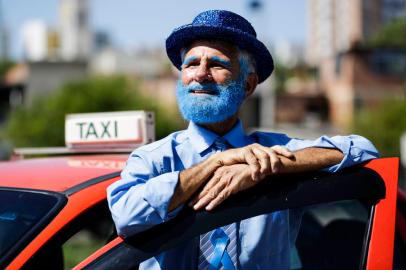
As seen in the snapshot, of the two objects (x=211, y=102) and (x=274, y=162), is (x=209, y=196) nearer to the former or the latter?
(x=274, y=162)


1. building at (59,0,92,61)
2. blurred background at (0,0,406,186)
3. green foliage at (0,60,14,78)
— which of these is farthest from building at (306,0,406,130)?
building at (59,0,92,61)

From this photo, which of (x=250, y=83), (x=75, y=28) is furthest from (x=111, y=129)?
(x=75, y=28)

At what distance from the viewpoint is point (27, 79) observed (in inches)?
1672

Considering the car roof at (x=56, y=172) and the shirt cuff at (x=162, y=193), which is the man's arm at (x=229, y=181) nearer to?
the shirt cuff at (x=162, y=193)

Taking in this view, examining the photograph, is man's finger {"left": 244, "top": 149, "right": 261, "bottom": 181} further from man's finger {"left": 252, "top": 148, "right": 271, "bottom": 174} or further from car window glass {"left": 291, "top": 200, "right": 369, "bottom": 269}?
car window glass {"left": 291, "top": 200, "right": 369, "bottom": 269}

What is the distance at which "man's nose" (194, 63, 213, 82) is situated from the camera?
199cm

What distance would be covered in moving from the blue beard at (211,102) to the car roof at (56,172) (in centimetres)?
43

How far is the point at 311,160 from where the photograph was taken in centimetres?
184

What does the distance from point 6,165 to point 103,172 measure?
22.3 inches

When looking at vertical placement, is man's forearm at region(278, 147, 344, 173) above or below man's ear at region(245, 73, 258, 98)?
below

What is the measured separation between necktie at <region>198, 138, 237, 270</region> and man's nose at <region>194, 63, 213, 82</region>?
0.48 meters

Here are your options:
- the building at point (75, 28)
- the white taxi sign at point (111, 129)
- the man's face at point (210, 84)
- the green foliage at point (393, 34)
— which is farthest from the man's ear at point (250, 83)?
the building at point (75, 28)

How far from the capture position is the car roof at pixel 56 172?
2.12 metres

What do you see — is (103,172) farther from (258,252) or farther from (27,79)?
(27,79)
